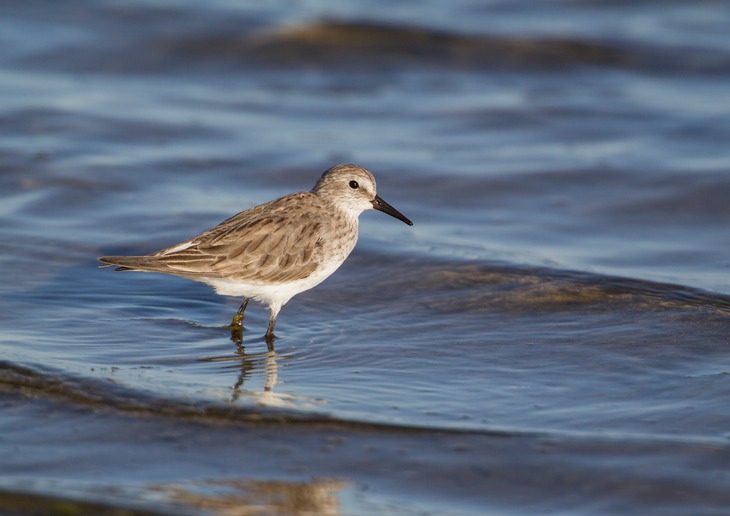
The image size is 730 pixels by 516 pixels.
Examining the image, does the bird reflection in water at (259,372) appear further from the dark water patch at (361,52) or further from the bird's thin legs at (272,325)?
the dark water patch at (361,52)

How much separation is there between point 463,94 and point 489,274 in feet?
20.7

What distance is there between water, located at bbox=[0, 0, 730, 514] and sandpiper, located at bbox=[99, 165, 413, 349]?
0.41 metres

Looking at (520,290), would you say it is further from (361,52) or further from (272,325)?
(361,52)

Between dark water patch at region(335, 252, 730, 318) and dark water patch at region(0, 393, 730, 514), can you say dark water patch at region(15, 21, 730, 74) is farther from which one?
dark water patch at region(0, 393, 730, 514)

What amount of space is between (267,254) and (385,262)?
1.97m

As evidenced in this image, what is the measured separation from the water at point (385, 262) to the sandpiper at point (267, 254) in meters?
0.41

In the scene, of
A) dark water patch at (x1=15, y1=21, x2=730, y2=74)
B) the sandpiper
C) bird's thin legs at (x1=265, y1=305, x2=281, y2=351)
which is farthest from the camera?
dark water patch at (x1=15, y1=21, x2=730, y2=74)

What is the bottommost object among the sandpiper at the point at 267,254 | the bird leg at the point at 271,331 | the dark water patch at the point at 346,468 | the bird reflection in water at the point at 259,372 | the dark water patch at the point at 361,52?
the dark water patch at the point at 346,468

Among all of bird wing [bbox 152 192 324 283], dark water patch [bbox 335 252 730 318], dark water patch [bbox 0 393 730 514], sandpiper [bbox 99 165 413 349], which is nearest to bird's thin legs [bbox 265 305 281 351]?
sandpiper [bbox 99 165 413 349]

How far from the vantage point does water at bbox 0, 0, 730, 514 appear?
221 inches

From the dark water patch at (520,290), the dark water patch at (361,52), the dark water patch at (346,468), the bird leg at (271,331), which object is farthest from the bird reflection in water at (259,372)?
the dark water patch at (361,52)

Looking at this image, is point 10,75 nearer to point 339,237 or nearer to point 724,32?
point 339,237

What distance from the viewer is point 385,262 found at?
956 cm

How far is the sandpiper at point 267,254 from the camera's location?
7.64 m
